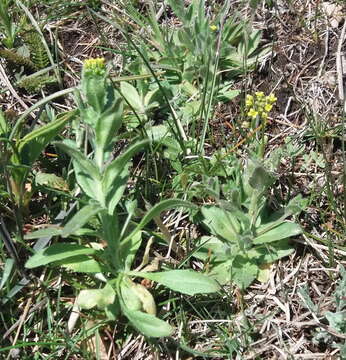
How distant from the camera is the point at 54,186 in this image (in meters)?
2.74

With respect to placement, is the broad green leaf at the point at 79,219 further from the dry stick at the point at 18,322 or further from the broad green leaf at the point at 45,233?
the dry stick at the point at 18,322

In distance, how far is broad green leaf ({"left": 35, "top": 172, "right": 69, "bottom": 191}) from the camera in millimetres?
2736

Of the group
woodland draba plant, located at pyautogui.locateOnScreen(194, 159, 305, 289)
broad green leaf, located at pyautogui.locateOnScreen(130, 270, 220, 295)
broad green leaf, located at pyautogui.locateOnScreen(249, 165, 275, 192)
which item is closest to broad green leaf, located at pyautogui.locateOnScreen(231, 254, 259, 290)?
woodland draba plant, located at pyautogui.locateOnScreen(194, 159, 305, 289)

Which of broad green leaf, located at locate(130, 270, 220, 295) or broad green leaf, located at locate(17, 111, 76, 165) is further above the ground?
broad green leaf, located at locate(17, 111, 76, 165)

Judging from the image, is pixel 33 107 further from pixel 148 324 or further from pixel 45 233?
pixel 148 324

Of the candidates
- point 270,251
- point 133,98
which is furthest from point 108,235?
point 133,98

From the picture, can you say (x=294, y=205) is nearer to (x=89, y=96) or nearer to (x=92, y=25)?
(x=89, y=96)

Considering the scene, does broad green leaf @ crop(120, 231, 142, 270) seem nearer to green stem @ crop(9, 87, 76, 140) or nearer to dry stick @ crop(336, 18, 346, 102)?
green stem @ crop(9, 87, 76, 140)

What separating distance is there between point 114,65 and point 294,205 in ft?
4.88

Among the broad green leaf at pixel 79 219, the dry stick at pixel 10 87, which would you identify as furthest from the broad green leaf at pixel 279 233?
the dry stick at pixel 10 87

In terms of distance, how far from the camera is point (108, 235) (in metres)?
2.34

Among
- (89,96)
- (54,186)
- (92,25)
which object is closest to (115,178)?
(89,96)

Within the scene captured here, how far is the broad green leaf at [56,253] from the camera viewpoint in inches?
87.7

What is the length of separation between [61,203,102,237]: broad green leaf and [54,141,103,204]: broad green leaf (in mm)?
134
